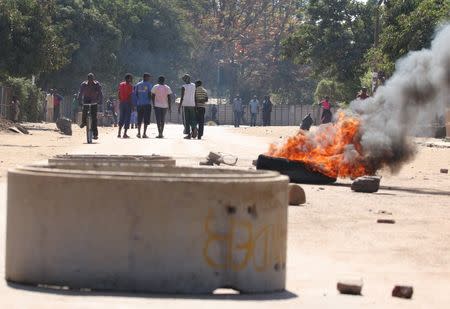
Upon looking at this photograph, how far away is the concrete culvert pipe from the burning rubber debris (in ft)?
38.2

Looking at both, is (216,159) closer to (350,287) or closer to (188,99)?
(188,99)

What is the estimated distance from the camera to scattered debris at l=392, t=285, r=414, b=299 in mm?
7941

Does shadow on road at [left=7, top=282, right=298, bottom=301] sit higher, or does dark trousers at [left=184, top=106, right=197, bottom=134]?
dark trousers at [left=184, top=106, right=197, bottom=134]

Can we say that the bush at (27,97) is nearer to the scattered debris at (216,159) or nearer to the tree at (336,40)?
the tree at (336,40)

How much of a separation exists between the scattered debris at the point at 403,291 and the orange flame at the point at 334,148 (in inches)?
448

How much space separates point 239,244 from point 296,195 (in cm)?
741

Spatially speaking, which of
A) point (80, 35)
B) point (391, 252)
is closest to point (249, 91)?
point (80, 35)

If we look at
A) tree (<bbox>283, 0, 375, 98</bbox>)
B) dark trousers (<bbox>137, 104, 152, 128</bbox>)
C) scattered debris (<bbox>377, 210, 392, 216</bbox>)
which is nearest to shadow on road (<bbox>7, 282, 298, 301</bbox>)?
scattered debris (<bbox>377, 210, 392, 216</bbox>)

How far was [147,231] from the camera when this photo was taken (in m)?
7.26

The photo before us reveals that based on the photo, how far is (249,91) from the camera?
112 meters

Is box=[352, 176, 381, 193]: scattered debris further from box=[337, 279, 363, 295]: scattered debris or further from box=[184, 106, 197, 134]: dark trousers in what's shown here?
box=[184, 106, 197, 134]: dark trousers

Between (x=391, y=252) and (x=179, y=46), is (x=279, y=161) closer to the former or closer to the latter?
(x=391, y=252)

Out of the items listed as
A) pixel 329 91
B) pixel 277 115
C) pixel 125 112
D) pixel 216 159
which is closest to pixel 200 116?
pixel 125 112

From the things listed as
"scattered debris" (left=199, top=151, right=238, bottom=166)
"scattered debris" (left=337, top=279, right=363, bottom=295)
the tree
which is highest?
the tree
